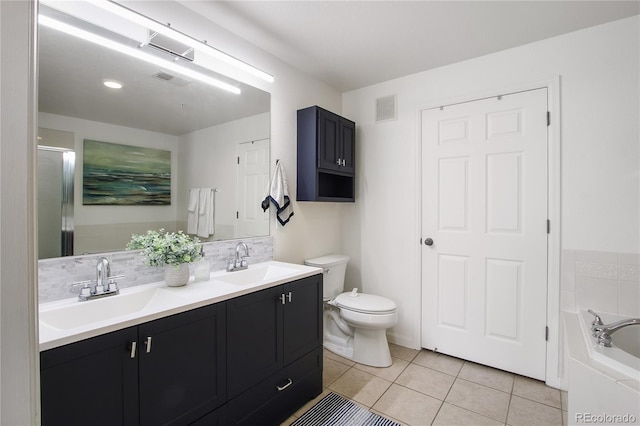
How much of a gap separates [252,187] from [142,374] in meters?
1.38

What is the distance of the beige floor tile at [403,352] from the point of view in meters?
2.61

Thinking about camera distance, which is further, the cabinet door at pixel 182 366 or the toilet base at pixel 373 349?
the toilet base at pixel 373 349

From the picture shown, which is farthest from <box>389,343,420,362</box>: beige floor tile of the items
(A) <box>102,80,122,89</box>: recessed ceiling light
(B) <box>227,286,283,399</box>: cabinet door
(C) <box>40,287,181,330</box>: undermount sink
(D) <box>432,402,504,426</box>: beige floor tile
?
(A) <box>102,80,122,89</box>: recessed ceiling light

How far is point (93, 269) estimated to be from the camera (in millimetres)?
1448

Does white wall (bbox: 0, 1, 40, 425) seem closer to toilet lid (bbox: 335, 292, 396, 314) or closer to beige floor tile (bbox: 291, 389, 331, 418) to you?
beige floor tile (bbox: 291, 389, 331, 418)

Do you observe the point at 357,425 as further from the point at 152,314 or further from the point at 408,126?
the point at 408,126

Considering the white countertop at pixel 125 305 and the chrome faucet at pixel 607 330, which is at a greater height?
the white countertop at pixel 125 305

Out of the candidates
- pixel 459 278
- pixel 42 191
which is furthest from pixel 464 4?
pixel 42 191

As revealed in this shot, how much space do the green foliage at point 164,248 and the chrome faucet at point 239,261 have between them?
35cm

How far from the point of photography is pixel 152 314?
3.90ft

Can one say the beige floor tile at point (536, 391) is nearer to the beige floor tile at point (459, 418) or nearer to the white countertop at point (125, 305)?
the beige floor tile at point (459, 418)

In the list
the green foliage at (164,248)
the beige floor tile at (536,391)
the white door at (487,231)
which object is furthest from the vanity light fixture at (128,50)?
the beige floor tile at (536,391)

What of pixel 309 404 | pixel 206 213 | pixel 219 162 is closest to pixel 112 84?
pixel 219 162

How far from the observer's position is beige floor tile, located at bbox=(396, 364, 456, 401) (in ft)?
6.95
